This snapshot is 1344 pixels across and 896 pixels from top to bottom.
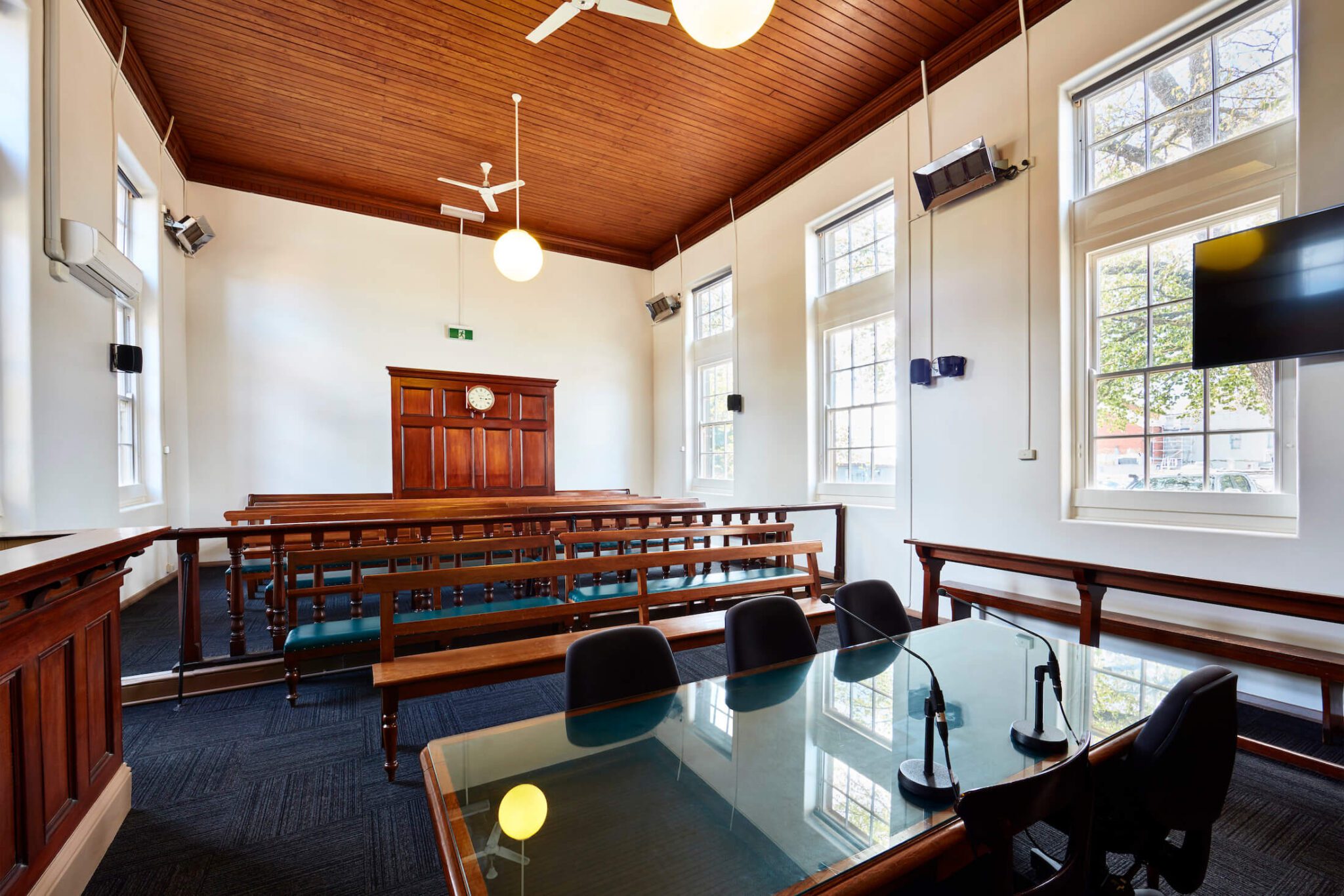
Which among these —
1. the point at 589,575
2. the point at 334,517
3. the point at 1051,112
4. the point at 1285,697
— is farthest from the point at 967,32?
the point at 334,517

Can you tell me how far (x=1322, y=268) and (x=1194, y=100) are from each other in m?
1.25

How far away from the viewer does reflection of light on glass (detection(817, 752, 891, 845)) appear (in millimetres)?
1032

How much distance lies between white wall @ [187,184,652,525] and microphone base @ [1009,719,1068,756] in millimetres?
6854

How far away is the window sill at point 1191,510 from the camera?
112 inches

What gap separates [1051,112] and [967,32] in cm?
96

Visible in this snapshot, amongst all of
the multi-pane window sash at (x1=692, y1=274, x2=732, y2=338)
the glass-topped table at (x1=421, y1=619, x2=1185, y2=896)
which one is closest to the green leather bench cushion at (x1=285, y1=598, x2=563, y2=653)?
the glass-topped table at (x1=421, y1=619, x2=1185, y2=896)

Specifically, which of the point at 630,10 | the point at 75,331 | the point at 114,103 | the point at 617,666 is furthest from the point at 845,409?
the point at 114,103

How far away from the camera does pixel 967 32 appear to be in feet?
13.5

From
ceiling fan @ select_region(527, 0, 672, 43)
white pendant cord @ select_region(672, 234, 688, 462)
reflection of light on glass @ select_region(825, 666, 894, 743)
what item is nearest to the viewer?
reflection of light on glass @ select_region(825, 666, 894, 743)

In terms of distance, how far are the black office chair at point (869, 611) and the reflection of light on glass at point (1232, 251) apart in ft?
8.15

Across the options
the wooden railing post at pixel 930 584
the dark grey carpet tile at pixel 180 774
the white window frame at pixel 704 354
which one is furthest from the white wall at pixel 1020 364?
the dark grey carpet tile at pixel 180 774

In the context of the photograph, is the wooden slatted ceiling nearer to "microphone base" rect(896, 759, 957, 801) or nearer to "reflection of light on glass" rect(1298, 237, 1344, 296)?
"reflection of light on glass" rect(1298, 237, 1344, 296)

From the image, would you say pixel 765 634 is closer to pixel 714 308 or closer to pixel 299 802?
pixel 299 802

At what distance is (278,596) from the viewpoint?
2986 mm
